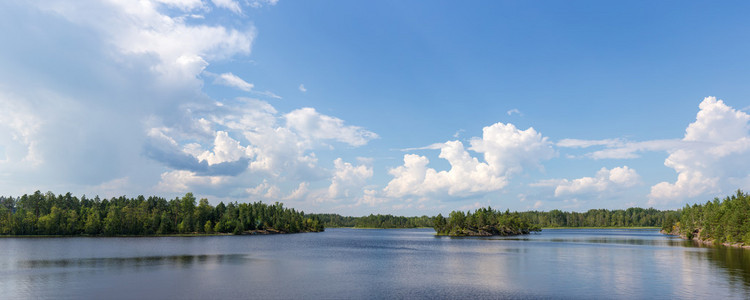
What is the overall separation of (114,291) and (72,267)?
118ft

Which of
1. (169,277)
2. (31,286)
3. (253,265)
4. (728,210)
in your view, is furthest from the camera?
(728,210)

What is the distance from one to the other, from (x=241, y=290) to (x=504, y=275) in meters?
45.7

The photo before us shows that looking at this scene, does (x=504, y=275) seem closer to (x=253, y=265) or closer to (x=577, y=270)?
(x=577, y=270)

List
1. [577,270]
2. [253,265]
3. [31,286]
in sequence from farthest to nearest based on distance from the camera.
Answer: [253,265] → [577,270] → [31,286]

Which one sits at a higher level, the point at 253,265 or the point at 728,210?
the point at 728,210

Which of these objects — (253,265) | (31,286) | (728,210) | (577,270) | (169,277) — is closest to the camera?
(31,286)

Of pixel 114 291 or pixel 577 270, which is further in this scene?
pixel 577 270

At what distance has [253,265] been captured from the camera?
92.1 metres

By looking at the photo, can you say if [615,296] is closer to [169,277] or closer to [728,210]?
[169,277]

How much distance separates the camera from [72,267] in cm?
8256

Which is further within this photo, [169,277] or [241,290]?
[169,277]

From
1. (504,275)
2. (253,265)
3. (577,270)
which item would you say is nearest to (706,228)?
(577,270)

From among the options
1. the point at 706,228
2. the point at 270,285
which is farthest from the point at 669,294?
the point at 706,228

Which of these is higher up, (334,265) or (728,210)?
(728,210)
